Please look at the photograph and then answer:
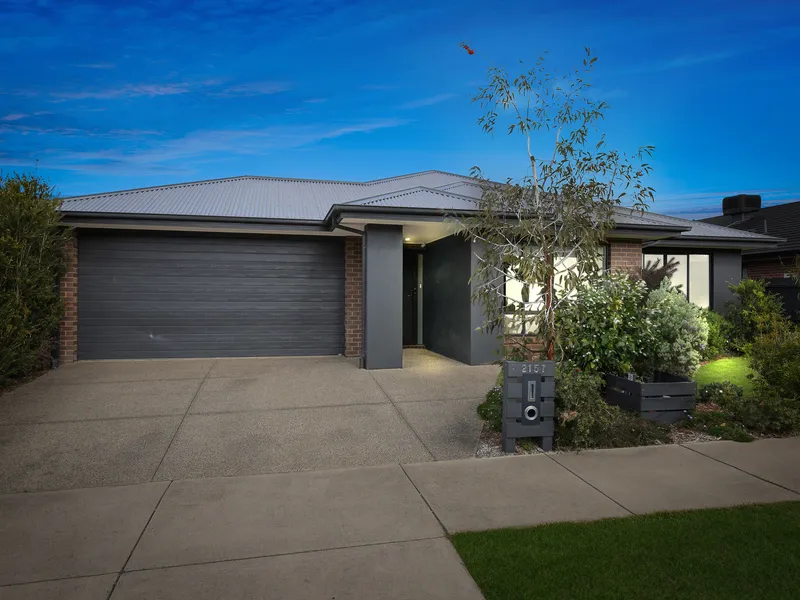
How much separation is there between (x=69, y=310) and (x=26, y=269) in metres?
2.77

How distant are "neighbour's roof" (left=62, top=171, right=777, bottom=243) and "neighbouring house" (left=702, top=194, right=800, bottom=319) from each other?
1.92 metres

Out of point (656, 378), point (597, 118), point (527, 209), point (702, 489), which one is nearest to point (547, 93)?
point (597, 118)

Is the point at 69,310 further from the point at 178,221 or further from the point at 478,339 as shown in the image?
the point at 478,339

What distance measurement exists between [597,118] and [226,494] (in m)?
5.56

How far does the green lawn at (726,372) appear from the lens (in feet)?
28.3

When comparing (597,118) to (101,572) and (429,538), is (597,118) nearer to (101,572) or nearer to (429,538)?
(429,538)

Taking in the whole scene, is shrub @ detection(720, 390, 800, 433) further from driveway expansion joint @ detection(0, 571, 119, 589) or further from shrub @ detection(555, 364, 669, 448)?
driveway expansion joint @ detection(0, 571, 119, 589)

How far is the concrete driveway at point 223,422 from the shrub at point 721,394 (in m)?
3.07

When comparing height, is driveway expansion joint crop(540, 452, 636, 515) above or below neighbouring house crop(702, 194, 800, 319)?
below

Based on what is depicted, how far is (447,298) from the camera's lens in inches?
470

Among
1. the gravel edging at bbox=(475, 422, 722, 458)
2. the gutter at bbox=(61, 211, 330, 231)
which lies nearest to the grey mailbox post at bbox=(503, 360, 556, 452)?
the gravel edging at bbox=(475, 422, 722, 458)

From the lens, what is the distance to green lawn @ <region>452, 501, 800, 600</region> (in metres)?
2.91

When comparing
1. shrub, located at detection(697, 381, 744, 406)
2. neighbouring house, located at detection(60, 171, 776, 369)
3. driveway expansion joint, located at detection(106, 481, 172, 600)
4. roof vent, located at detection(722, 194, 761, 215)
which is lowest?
driveway expansion joint, located at detection(106, 481, 172, 600)

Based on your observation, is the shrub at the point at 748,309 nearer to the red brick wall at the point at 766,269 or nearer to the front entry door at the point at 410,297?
the red brick wall at the point at 766,269
